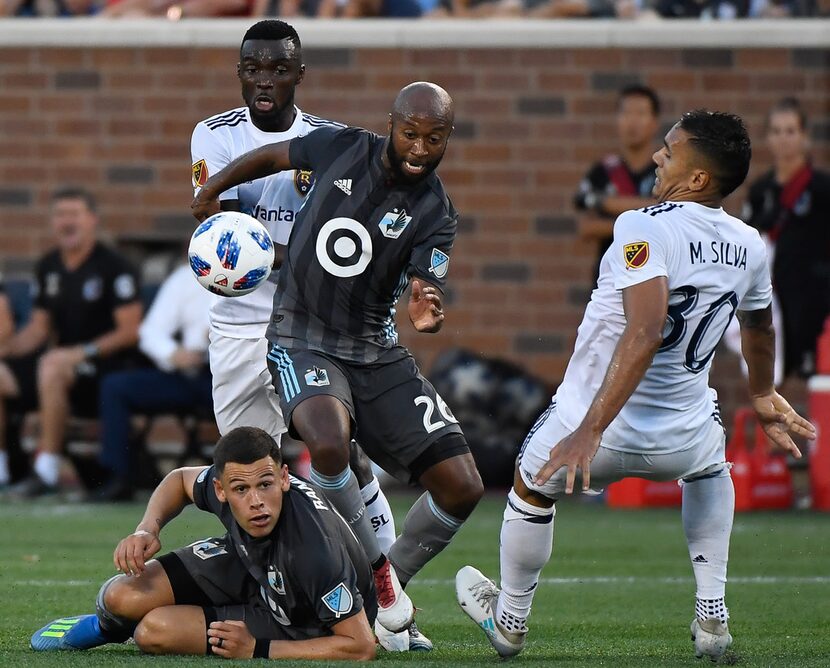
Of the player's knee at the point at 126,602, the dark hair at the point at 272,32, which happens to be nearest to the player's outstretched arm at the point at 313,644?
the player's knee at the point at 126,602

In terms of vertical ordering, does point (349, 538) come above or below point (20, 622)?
above

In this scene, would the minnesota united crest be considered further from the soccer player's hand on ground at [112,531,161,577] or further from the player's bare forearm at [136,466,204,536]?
the soccer player's hand on ground at [112,531,161,577]

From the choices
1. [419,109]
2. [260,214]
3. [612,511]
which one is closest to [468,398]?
[612,511]

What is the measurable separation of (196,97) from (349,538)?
871cm

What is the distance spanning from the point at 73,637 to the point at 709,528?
2.28 m

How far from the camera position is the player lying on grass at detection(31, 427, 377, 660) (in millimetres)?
5531

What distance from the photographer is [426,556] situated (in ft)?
21.0

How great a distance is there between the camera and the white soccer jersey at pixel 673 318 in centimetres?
557

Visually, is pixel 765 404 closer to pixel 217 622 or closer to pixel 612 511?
pixel 217 622

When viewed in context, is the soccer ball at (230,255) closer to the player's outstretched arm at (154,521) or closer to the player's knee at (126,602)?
the player's outstretched arm at (154,521)

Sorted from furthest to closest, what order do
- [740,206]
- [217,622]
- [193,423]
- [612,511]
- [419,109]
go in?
[740,206] → [193,423] → [612,511] → [419,109] → [217,622]

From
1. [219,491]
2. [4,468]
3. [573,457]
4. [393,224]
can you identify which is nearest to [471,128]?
[4,468]

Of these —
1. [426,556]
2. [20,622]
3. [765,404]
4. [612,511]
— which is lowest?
[612,511]

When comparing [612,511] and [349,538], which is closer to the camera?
[349,538]
